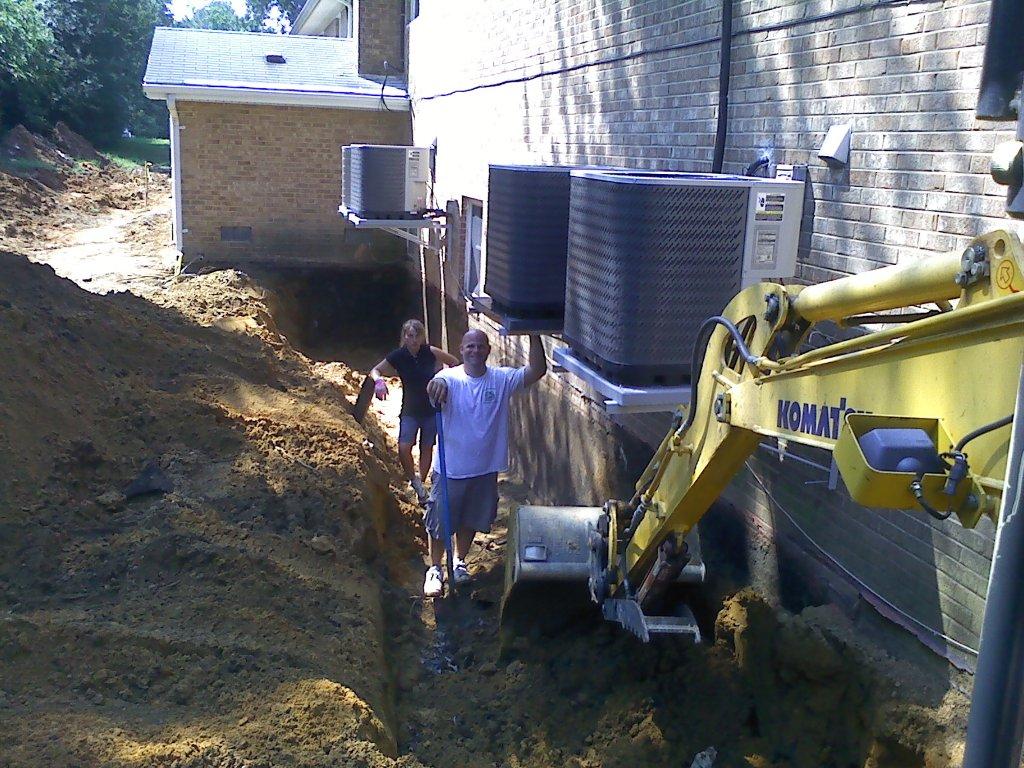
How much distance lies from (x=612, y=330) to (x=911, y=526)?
1.74m

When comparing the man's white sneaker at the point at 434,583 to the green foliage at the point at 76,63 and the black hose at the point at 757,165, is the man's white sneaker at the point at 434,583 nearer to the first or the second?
the black hose at the point at 757,165

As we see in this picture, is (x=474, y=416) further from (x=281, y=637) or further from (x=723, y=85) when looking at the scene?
(x=723, y=85)

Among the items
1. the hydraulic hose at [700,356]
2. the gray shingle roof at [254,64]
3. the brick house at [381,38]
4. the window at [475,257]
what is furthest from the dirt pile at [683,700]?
the brick house at [381,38]

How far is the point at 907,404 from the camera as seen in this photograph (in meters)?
2.64

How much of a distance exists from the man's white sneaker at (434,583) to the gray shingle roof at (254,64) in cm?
1171

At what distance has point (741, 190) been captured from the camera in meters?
5.05

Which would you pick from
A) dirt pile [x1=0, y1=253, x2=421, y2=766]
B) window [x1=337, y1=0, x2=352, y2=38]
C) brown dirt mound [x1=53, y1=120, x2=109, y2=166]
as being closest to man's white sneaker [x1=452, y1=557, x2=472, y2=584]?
dirt pile [x1=0, y1=253, x2=421, y2=766]

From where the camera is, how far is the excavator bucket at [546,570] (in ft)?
19.4

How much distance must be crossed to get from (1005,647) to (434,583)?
5.77 meters

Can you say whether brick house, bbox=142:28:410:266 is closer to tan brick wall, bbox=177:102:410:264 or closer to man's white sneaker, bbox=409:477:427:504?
tan brick wall, bbox=177:102:410:264

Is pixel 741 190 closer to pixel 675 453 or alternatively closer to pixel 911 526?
pixel 675 453

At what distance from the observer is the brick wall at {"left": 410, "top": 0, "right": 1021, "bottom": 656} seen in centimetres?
426

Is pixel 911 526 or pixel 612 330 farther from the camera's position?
pixel 612 330

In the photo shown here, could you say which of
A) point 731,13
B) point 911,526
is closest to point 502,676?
point 911,526
